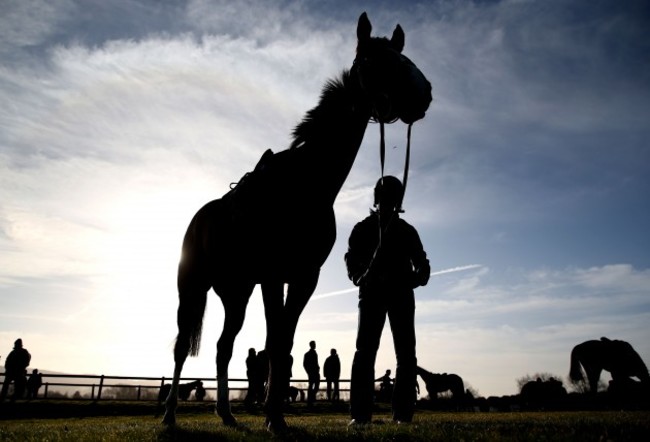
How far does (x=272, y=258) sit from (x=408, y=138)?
5.66 feet

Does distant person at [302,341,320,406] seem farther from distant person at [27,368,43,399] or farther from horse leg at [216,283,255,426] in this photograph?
horse leg at [216,283,255,426]

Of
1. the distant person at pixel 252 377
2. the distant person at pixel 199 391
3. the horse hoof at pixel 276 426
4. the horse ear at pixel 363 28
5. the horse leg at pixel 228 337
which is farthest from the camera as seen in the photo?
the distant person at pixel 199 391

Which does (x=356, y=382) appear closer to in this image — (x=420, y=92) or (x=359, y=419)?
(x=359, y=419)

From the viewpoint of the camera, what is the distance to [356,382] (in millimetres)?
5715

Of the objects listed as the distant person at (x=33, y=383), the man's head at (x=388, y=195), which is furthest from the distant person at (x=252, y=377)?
the man's head at (x=388, y=195)

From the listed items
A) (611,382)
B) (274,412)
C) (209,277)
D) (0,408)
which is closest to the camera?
(274,412)

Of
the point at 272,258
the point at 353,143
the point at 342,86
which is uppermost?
the point at 342,86

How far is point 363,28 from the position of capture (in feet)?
14.3

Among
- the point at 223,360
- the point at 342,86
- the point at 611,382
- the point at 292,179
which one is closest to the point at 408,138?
the point at 342,86

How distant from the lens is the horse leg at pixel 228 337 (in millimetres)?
5129

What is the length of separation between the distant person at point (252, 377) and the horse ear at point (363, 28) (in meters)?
16.3

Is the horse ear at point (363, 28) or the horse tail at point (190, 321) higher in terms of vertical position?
the horse ear at point (363, 28)

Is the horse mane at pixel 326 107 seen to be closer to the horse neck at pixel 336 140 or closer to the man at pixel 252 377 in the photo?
the horse neck at pixel 336 140

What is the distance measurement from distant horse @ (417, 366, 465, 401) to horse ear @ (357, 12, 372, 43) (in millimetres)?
20300
